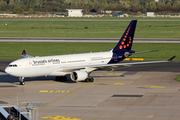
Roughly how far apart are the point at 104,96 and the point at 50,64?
10.1 m

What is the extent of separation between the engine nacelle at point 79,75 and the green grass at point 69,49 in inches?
1076

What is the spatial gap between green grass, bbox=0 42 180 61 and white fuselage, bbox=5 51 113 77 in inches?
906

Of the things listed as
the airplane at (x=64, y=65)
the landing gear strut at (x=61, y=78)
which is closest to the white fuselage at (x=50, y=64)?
the airplane at (x=64, y=65)

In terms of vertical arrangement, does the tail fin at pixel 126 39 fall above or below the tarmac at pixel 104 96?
above

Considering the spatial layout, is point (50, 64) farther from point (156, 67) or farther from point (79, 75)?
point (156, 67)

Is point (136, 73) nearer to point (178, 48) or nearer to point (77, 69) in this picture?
point (77, 69)

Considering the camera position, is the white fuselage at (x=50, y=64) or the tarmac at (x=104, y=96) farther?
the white fuselage at (x=50, y=64)

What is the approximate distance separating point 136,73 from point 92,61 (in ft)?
30.0

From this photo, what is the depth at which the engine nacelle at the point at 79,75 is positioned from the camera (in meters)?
43.4

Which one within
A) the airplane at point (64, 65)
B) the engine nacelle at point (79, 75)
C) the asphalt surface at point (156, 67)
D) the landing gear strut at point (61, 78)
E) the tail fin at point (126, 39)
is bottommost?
the asphalt surface at point (156, 67)

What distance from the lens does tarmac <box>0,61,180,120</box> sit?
30234mm

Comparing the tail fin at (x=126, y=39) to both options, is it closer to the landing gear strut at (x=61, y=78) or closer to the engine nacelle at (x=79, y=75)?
the engine nacelle at (x=79, y=75)

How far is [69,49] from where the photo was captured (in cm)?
8006

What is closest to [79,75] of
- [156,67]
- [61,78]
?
[61,78]
